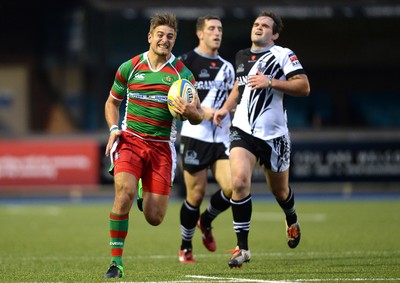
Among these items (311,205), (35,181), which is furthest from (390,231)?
(35,181)

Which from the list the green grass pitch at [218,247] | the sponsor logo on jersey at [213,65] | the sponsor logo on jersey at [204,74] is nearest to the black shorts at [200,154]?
the sponsor logo on jersey at [204,74]

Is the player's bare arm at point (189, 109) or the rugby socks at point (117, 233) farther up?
the player's bare arm at point (189, 109)

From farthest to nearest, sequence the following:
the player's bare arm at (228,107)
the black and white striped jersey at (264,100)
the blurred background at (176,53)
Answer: the blurred background at (176,53)
the player's bare arm at (228,107)
the black and white striped jersey at (264,100)

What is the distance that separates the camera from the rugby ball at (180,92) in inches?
401

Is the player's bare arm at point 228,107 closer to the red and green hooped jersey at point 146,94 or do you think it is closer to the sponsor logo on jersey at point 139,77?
the red and green hooped jersey at point 146,94

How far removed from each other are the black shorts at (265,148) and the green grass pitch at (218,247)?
1.06m

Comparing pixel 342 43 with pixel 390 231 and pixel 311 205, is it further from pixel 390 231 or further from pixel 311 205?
pixel 390 231

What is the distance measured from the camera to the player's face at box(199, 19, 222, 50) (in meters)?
12.8

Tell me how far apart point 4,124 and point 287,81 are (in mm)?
20955

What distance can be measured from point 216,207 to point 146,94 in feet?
8.85

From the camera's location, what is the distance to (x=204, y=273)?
33.8 ft

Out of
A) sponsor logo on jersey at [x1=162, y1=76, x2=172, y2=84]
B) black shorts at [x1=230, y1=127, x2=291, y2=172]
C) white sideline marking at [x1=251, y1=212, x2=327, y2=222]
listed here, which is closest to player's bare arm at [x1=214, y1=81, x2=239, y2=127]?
black shorts at [x1=230, y1=127, x2=291, y2=172]

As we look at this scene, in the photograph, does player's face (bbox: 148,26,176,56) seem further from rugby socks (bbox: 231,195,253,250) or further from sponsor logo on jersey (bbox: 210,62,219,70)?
sponsor logo on jersey (bbox: 210,62,219,70)

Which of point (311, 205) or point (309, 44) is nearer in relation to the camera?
point (311, 205)
